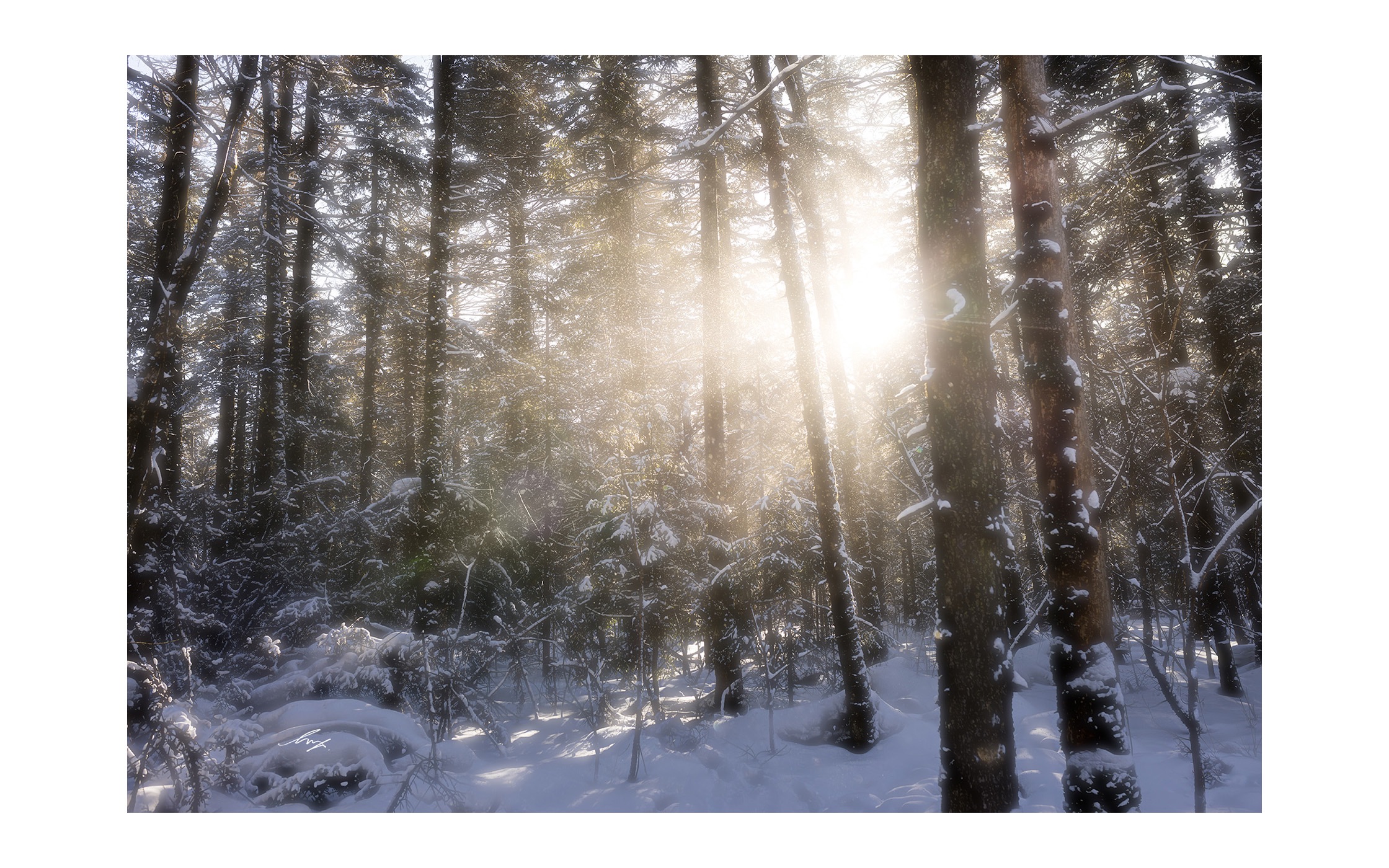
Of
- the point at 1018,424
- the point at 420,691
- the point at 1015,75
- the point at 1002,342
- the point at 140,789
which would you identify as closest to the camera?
the point at 1015,75

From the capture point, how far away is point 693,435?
7.89m

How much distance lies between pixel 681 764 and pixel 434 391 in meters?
5.51

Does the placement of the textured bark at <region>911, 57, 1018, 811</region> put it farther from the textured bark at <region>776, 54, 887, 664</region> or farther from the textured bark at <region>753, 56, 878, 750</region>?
the textured bark at <region>776, 54, 887, 664</region>

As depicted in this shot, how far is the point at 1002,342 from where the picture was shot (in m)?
9.76

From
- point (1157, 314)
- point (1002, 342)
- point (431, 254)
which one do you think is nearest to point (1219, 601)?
point (1157, 314)

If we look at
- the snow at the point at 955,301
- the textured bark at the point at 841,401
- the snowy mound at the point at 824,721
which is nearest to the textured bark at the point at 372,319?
the textured bark at the point at 841,401

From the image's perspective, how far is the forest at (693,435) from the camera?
3.61 m

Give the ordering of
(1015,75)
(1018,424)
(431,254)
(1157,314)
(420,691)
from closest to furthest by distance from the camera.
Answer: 1. (1015,75)
2. (420,691)
3. (431,254)
4. (1157,314)
5. (1018,424)

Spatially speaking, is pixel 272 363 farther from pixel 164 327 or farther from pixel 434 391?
pixel 164 327

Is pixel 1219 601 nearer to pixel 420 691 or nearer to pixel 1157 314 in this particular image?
pixel 1157 314

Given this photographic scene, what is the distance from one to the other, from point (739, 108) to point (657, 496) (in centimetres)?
459

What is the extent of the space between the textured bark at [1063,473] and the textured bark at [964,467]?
406 mm

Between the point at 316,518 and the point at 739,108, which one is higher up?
the point at 739,108
